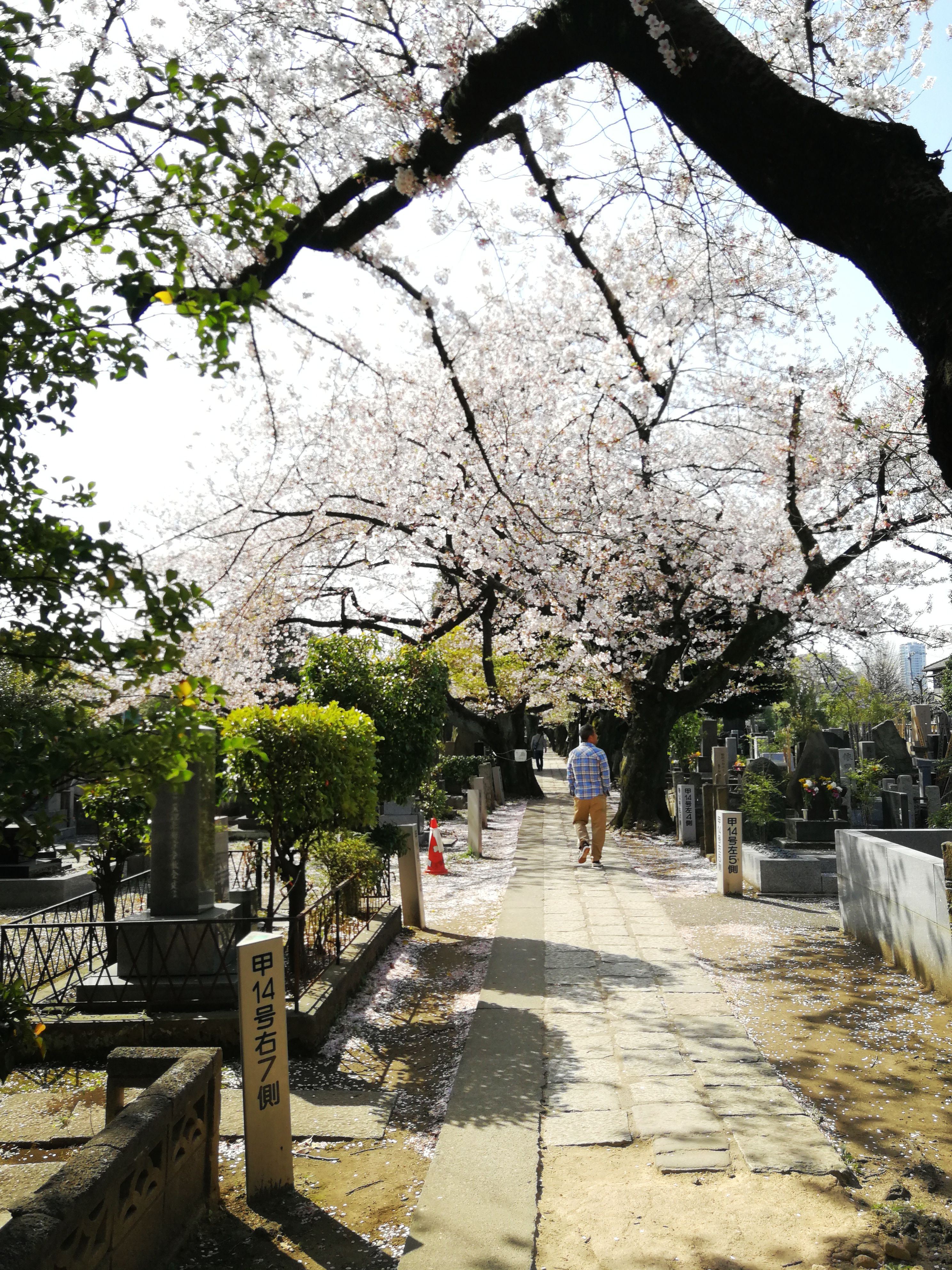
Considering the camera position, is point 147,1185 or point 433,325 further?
point 433,325

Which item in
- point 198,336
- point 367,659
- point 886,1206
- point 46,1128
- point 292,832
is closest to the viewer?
point 198,336

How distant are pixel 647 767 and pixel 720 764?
4520 millimetres

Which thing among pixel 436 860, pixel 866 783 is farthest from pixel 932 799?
pixel 436 860

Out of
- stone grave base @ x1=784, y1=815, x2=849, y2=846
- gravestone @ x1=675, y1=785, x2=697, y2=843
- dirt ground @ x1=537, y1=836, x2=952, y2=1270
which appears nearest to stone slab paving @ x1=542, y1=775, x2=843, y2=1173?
dirt ground @ x1=537, y1=836, x2=952, y2=1270

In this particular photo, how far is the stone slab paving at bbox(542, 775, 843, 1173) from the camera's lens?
180 inches

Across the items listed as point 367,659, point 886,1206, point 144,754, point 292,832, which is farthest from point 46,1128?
point 367,659

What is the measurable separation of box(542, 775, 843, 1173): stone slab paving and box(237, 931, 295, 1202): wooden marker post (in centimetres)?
134

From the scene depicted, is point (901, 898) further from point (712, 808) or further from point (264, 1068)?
point (712, 808)

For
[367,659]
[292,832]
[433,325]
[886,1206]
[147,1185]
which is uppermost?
[433,325]

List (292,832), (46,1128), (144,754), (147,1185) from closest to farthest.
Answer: (144,754) < (147,1185) < (46,1128) < (292,832)

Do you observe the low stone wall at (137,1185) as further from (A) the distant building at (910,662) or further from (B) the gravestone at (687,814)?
(A) the distant building at (910,662)

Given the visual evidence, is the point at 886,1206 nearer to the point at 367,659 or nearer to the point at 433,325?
the point at 433,325

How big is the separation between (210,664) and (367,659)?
5.28 metres

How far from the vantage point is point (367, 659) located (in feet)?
32.7
